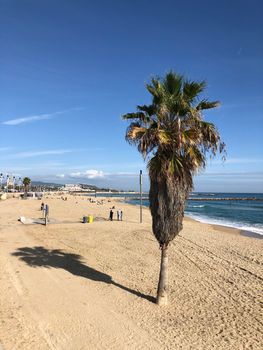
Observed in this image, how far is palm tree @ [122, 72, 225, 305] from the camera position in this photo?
8617 mm

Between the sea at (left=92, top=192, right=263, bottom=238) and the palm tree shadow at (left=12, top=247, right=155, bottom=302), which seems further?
the sea at (left=92, top=192, right=263, bottom=238)

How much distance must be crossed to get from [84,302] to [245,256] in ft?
29.1

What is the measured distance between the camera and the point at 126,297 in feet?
32.3

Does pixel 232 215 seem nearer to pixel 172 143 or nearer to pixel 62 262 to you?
pixel 62 262

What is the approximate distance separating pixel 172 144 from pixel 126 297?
4.62 m

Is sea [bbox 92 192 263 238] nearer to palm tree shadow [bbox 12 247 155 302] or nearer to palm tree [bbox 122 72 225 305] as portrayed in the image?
palm tree shadow [bbox 12 247 155 302]

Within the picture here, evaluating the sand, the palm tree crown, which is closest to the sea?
the sand

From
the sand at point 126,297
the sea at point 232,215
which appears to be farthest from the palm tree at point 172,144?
the sea at point 232,215

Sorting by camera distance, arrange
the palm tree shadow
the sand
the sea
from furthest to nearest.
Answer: the sea
the palm tree shadow
the sand

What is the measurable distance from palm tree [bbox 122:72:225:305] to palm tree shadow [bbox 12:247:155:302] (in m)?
2.78

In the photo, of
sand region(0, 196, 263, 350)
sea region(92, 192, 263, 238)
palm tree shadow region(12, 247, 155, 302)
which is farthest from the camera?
sea region(92, 192, 263, 238)

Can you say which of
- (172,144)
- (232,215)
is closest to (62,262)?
(172,144)

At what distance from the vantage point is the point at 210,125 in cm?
885

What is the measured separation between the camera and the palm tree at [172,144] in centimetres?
862
